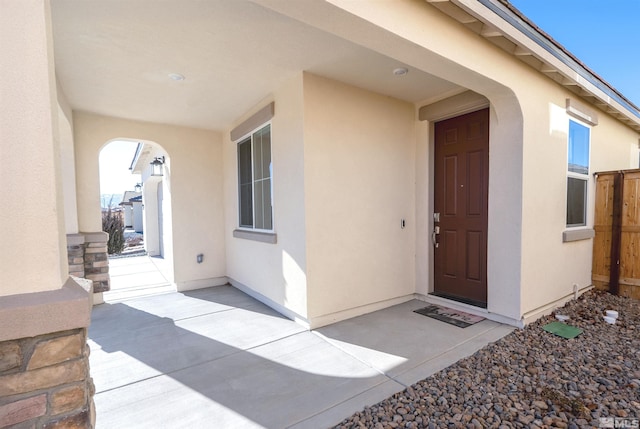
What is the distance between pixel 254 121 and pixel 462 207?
325cm

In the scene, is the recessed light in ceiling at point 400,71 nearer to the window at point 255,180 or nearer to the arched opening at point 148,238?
the window at point 255,180

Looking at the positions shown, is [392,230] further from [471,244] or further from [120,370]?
[120,370]

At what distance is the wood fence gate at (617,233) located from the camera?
4508mm

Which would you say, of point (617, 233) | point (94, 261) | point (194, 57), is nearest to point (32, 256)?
point (194, 57)

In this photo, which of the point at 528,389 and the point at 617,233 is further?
the point at 617,233

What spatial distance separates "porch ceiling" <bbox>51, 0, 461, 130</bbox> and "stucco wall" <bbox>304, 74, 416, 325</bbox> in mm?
322

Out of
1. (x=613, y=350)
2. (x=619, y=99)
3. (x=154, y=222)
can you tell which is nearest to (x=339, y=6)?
(x=613, y=350)

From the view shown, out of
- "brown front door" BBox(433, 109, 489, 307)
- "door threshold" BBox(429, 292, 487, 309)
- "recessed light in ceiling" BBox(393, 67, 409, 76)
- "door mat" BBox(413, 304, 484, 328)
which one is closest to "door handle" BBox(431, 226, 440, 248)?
"brown front door" BBox(433, 109, 489, 307)

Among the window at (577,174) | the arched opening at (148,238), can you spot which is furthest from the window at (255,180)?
the window at (577,174)

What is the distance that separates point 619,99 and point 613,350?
4.19 meters

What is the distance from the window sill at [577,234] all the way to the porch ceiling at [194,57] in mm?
2537

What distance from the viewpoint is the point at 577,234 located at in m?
4.30

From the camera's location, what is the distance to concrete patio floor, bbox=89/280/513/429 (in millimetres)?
2123

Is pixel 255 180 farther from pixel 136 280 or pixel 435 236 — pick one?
pixel 136 280
